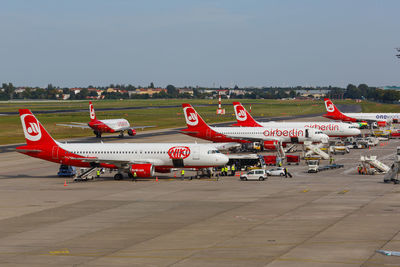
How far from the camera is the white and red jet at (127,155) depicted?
75.6 m

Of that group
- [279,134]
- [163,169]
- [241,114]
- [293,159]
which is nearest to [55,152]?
[163,169]

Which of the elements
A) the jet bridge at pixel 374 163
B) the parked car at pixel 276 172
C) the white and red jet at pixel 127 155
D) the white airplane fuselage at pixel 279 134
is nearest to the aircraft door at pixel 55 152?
the white and red jet at pixel 127 155

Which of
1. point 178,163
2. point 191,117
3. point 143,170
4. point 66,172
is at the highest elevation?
point 191,117

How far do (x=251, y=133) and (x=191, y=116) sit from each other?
36.5 feet

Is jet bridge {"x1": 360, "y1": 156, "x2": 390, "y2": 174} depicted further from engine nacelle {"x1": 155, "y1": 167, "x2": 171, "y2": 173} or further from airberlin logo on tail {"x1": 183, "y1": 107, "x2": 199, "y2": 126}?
airberlin logo on tail {"x1": 183, "y1": 107, "x2": 199, "y2": 126}

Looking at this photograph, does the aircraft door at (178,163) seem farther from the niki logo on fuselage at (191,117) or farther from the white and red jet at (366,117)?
the white and red jet at (366,117)

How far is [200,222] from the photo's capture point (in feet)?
160

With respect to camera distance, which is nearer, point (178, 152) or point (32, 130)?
point (178, 152)

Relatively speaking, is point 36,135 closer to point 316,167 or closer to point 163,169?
point 163,169

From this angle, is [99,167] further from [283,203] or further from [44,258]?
[44,258]

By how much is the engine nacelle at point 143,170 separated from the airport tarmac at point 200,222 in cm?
120

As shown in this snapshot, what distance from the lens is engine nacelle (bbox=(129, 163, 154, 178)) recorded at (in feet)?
247

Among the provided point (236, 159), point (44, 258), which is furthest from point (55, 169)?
point (44, 258)

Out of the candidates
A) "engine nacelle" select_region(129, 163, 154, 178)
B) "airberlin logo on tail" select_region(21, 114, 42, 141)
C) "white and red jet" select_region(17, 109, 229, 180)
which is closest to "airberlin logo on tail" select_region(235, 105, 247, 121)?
"white and red jet" select_region(17, 109, 229, 180)
